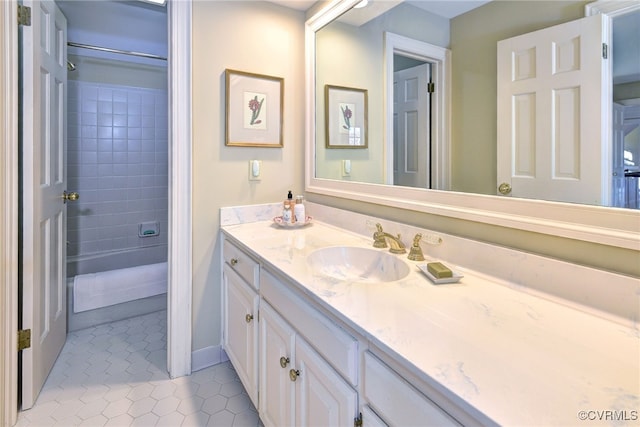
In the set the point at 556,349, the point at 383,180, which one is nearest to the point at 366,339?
the point at 556,349

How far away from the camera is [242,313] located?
1554 mm

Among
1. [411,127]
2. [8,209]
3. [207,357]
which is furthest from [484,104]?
[8,209]

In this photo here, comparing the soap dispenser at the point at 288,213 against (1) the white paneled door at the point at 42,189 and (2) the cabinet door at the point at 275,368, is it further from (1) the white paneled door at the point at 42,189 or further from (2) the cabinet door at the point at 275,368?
(1) the white paneled door at the point at 42,189

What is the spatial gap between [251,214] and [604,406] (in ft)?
5.53

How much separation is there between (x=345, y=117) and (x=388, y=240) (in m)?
0.79

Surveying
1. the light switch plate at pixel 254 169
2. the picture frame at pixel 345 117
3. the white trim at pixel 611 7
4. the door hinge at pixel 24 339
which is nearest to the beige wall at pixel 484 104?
the white trim at pixel 611 7

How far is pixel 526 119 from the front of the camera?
990 mm

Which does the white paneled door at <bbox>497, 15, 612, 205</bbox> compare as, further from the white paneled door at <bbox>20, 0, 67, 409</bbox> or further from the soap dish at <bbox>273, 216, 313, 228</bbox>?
the white paneled door at <bbox>20, 0, 67, 409</bbox>

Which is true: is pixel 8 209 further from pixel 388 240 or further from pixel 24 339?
pixel 388 240

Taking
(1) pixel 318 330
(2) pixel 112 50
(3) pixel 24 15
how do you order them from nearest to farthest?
(1) pixel 318 330
(3) pixel 24 15
(2) pixel 112 50

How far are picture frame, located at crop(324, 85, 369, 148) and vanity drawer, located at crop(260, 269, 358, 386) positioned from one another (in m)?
0.90

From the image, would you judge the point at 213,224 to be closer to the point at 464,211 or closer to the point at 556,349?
the point at 464,211

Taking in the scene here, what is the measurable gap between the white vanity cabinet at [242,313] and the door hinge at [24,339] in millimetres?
885

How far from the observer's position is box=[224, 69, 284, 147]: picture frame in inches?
72.3
